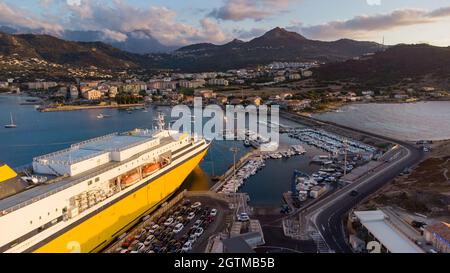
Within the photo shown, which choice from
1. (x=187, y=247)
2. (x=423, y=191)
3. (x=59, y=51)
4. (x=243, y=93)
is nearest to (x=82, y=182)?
(x=187, y=247)

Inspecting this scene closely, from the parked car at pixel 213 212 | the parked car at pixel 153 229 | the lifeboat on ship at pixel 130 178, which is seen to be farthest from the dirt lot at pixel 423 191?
the lifeboat on ship at pixel 130 178

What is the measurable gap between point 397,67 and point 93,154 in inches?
1940

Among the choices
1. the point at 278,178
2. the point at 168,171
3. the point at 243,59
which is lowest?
the point at 278,178

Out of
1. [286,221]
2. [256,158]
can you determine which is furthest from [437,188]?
[256,158]

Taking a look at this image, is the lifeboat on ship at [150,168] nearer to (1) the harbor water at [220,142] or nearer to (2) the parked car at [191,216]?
(2) the parked car at [191,216]

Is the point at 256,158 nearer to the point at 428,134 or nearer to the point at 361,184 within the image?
the point at 361,184

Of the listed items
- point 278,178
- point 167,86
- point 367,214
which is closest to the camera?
point 367,214

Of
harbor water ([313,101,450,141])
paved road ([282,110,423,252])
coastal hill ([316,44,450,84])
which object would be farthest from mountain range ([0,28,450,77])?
paved road ([282,110,423,252])

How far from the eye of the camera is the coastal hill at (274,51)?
97.9 meters

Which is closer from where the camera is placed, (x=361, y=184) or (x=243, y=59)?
(x=361, y=184)

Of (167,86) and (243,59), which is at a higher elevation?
(243,59)

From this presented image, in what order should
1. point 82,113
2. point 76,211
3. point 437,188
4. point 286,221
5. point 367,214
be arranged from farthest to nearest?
point 82,113, point 437,188, point 286,221, point 367,214, point 76,211

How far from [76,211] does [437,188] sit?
329 inches

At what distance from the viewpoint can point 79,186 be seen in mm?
6887
